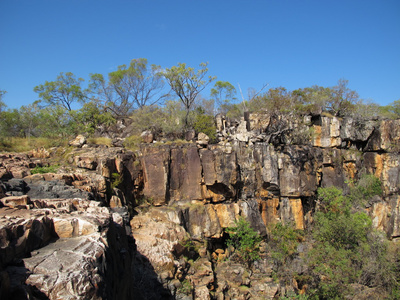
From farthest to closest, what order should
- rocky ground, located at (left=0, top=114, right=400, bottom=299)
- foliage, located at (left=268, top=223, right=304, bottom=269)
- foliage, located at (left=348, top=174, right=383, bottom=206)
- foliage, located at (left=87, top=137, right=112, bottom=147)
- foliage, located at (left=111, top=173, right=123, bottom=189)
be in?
1. foliage, located at (left=348, top=174, right=383, bottom=206)
2. foliage, located at (left=87, top=137, right=112, bottom=147)
3. foliage, located at (left=268, top=223, right=304, bottom=269)
4. foliage, located at (left=111, top=173, right=123, bottom=189)
5. rocky ground, located at (left=0, top=114, right=400, bottom=299)

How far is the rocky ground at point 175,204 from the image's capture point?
3.97 metres

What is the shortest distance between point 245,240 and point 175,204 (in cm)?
456

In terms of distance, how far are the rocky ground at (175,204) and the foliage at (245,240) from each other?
0.51 m

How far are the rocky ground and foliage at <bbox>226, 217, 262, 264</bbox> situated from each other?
51 centimetres

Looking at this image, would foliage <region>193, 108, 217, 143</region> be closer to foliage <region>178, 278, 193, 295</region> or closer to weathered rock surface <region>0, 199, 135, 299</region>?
foliage <region>178, 278, 193, 295</region>

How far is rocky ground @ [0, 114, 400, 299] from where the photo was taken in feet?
13.0

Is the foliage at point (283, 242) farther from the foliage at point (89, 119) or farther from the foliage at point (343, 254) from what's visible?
the foliage at point (89, 119)

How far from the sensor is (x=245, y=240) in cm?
1448

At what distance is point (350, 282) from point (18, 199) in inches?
616

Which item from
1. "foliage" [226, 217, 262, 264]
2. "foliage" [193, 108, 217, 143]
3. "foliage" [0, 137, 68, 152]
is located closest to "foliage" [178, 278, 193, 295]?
"foliage" [226, 217, 262, 264]

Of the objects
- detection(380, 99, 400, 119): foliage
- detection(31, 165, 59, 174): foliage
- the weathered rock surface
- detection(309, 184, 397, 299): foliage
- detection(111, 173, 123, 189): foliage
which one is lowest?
detection(309, 184, 397, 299): foliage

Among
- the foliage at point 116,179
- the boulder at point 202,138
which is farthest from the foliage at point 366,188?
the foliage at point 116,179

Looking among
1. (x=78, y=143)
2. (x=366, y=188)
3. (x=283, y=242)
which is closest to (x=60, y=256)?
(x=78, y=143)

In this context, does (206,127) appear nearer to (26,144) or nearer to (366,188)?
(26,144)
